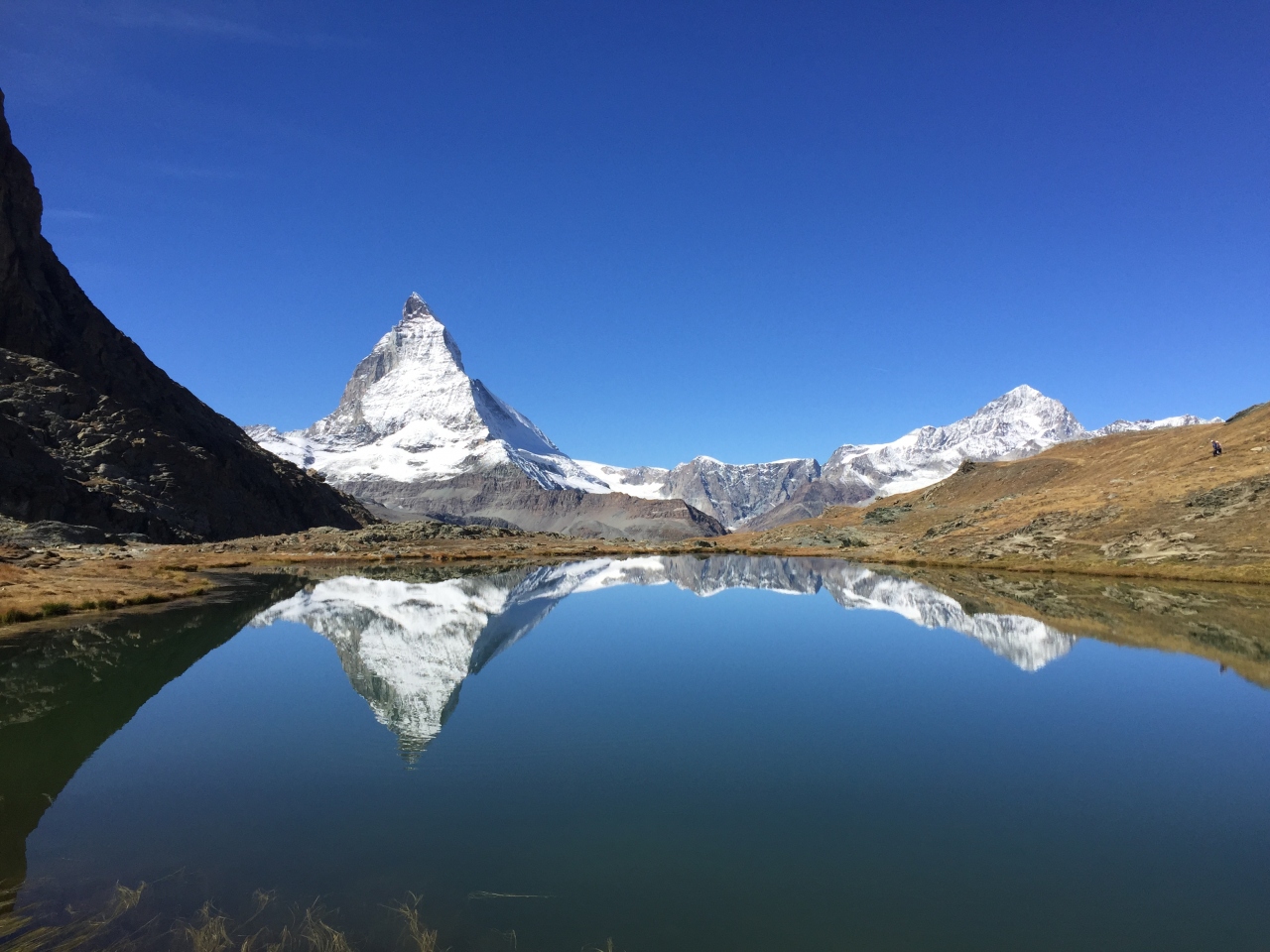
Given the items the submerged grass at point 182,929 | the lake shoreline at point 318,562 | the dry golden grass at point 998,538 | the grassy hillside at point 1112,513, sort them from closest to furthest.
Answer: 1. the submerged grass at point 182,929
2. the lake shoreline at point 318,562
3. the dry golden grass at point 998,538
4. the grassy hillside at point 1112,513

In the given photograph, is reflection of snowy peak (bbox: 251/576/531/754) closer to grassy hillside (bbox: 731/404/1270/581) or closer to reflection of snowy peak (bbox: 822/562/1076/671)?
reflection of snowy peak (bbox: 822/562/1076/671)

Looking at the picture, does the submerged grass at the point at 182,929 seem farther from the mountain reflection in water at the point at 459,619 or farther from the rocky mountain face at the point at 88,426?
the rocky mountain face at the point at 88,426

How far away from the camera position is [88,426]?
117 meters

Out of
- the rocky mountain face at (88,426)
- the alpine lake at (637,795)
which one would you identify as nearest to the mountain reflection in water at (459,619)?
the alpine lake at (637,795)

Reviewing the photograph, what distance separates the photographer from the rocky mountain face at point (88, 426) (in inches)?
3910

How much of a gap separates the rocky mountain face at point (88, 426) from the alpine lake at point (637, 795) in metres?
81.7

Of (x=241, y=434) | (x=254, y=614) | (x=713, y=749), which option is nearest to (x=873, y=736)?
(x=713, y=749)

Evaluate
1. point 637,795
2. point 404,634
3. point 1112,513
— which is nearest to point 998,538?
point 1112,513

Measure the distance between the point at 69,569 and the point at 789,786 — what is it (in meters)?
64.4

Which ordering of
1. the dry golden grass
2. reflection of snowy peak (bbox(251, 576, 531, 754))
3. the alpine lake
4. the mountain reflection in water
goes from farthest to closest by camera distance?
the dry golden grass → the mountain reflection in water → reflection of snowy peak (bbox(251, 576, 531, 754)) → the alpine lake

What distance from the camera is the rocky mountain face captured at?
9931 cm

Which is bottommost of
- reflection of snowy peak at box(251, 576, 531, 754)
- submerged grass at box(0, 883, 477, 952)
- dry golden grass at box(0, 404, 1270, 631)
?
submerged grass at box(0, 883, 477, 952)

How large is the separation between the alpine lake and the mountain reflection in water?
1.43ft

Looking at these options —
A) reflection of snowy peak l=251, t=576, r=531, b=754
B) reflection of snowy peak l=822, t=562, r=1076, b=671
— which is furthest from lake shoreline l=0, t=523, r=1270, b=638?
reflection of snowy peak l=822, t=562, r=1076, b=671
